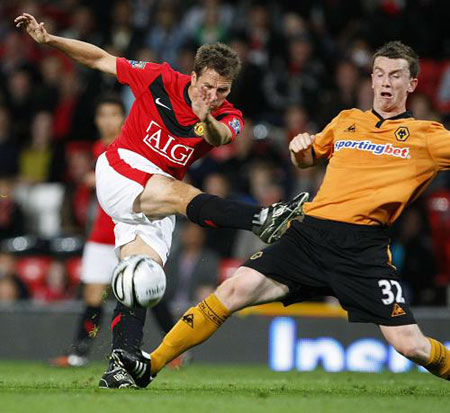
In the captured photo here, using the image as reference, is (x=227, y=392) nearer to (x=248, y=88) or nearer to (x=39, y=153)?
(x=248, y=88)

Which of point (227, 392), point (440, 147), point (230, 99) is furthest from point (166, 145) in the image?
point (230, 99)

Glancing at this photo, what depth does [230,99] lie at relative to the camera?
12281 mm

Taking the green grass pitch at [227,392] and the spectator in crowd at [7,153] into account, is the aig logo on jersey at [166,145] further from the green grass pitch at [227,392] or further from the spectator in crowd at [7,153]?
the spectator in crowd at [7,153]

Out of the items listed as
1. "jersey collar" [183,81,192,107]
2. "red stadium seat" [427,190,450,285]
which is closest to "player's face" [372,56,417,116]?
"jersey collar" [183,81,192,107]

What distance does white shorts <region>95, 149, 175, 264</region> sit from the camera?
6.59 metres

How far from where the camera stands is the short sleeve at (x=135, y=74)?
6.85 m

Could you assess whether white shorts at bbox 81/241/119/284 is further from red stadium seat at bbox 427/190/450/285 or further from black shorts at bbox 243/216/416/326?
red stadium seat at bbox 427/190/450/285

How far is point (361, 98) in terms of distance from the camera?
11359 millimetres

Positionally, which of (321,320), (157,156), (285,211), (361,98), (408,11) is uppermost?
(408,11)

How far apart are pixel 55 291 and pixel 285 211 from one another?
18.0 feet

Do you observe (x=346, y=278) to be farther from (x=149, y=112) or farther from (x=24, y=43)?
(x=24, y=43)

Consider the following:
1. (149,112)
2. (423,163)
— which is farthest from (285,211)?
(149,112)

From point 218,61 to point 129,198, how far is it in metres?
1.01

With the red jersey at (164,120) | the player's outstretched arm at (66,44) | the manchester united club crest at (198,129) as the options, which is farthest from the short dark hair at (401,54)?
the player's outstretched arm at (66,44)
